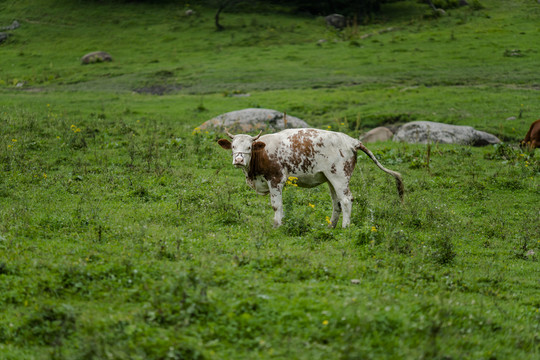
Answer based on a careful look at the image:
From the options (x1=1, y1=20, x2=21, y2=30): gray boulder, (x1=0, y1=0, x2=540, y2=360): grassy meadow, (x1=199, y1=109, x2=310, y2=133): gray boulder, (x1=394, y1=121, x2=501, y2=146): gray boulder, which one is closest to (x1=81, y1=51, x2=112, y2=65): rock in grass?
(x1=0, y1=0, x2=540, y2=360): grassy meadow

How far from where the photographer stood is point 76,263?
753cm

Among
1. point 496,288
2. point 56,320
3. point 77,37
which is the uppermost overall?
point 56,320

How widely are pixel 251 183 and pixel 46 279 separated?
5136mm

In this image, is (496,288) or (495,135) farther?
(495,135)

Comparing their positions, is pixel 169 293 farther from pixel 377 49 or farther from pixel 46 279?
pixel 377 49

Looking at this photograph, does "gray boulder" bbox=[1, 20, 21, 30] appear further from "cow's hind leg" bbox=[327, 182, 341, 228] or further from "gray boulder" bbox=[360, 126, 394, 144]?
"cow's hind leg" bbox=[327, 182, 341, 228]

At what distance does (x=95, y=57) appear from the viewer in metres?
43.5

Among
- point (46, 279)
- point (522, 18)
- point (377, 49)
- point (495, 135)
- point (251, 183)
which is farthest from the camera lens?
point (522, 18)

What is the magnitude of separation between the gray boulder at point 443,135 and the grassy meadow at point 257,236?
918 millimetres

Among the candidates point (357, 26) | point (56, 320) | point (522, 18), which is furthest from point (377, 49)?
point (56, 320)

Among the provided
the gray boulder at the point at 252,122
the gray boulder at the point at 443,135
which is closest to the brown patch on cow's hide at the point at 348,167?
the gray boulder at the point at 252,122

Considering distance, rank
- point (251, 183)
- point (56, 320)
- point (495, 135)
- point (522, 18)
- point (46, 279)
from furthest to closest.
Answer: point (522, 18) < point (495, 135) < point (251, 183) < point (46, 279) < point (56, 320)

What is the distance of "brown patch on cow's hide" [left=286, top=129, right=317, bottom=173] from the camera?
1083cm

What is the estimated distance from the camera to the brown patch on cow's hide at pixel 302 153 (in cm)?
1083
